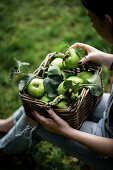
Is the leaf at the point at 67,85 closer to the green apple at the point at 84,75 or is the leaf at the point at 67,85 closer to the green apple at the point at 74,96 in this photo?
the green apple at the point at 74,96

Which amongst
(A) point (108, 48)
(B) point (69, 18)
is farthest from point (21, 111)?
(B) point (69, 18)

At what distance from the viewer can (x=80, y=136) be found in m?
1.01

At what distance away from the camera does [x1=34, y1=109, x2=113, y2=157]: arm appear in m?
0.97

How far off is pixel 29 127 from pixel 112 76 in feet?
3.66

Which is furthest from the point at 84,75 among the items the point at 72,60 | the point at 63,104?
the point at 63,104

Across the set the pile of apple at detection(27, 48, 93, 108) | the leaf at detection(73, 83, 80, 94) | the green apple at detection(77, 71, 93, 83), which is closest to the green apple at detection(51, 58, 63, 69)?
the pile of apple at detection(27, 48, 93, 108)

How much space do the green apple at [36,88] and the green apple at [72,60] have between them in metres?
0.17

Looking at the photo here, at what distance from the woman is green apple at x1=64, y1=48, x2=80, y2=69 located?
0.03 metres

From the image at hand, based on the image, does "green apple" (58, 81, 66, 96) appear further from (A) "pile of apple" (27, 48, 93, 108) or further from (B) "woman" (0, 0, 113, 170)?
(B) "woman" (0, 0, 113, 170)

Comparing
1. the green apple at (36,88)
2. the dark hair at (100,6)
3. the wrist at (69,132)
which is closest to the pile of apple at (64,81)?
the green apple at (36,88)

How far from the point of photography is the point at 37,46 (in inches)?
100

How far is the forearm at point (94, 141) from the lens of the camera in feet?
3.17

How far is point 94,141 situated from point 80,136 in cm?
7

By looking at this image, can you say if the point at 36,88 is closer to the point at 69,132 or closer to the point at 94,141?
the point at 69,132
